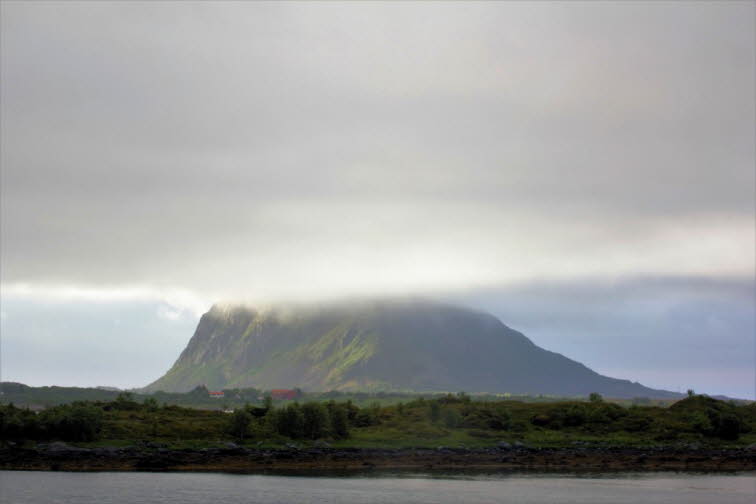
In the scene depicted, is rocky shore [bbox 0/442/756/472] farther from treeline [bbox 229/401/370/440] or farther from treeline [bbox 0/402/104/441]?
treeline [bbox 229/401/370/440]

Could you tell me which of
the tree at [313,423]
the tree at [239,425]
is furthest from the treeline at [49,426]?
the tree at [313,423]

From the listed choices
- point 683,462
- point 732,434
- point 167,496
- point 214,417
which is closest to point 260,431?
point 214,417

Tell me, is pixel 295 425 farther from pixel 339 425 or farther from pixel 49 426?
pixel 49 426

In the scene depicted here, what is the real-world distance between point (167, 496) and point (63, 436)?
41832 millimetres

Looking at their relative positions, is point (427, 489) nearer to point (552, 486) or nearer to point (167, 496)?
point (552, 486)

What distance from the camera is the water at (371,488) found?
86312 mm

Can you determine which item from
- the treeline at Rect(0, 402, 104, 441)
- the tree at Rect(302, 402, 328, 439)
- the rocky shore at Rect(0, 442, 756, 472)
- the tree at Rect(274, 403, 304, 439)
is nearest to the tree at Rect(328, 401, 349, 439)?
the tree at Rect(302, 402, 328, 439)

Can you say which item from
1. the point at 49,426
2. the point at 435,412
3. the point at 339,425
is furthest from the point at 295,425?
the point at 49,426

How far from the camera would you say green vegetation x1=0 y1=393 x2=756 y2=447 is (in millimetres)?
125688

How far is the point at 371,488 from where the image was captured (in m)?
97.4

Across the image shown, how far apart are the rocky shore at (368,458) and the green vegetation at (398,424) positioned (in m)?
4.67

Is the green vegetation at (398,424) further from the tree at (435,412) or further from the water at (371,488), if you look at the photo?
the water at (371,488)

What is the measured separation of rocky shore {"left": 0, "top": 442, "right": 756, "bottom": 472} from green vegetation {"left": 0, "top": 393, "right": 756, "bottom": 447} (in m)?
4.67

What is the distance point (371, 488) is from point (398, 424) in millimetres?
57358
